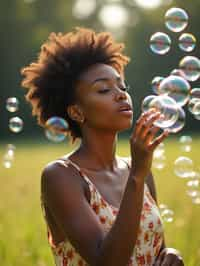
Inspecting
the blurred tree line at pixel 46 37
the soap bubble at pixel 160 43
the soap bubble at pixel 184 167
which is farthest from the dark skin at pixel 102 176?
the blurred tree line at pixel 46 37

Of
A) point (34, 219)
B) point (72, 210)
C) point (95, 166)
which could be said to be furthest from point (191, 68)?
point (34, 219)

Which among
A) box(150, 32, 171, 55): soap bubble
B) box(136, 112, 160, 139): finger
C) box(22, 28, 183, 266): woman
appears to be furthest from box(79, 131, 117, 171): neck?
box(150, 32, 171, 55): soap bubble

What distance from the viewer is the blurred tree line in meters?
28.6

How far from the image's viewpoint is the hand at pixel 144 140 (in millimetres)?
3432

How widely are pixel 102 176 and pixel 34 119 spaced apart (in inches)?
951

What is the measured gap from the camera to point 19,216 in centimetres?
885

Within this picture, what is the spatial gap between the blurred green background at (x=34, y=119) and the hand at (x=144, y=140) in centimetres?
235

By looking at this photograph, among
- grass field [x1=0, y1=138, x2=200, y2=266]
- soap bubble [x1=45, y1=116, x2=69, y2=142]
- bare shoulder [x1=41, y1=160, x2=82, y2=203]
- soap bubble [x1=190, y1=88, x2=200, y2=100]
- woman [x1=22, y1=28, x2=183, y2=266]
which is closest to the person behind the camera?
woman [x1=22, y1=28, x2=183, y2=266]

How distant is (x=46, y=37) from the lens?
34.3 metres

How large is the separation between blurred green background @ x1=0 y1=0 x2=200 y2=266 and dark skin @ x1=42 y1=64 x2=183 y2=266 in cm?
189

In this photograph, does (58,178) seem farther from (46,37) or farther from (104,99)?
(46,37)

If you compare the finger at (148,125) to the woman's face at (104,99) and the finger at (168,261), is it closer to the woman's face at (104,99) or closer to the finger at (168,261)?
the woman's face at (104,99)

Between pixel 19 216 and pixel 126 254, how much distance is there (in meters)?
5.38

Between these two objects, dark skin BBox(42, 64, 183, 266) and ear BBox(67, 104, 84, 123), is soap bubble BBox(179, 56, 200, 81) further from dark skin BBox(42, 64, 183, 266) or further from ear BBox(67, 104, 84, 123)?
ear BBox(67, 104, 84, 123)
